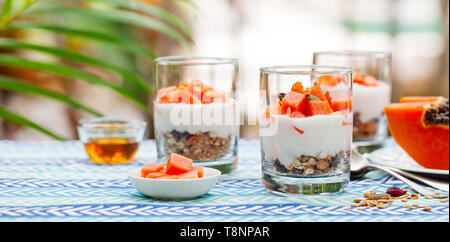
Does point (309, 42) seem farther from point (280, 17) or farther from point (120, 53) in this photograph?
point (120, 53)

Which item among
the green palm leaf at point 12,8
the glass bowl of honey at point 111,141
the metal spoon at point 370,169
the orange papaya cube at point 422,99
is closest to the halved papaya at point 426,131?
the orange papaya cube at point 422,99

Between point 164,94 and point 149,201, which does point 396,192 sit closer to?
point 149,201

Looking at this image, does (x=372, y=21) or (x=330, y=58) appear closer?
(x=330, y=58)

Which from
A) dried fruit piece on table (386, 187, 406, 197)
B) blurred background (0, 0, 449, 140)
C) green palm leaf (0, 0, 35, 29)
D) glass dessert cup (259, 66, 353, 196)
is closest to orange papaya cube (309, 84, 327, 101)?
glass dessert cup (259, 66, 353, 196)

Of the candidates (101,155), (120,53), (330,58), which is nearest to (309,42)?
(120,53)

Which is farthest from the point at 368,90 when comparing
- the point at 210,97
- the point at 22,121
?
the point at 22,121

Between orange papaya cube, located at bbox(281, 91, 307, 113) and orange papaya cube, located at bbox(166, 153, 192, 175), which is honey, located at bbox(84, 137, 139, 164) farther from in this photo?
orange papaya cube, located at bbox(281, 91, 307, 113)
